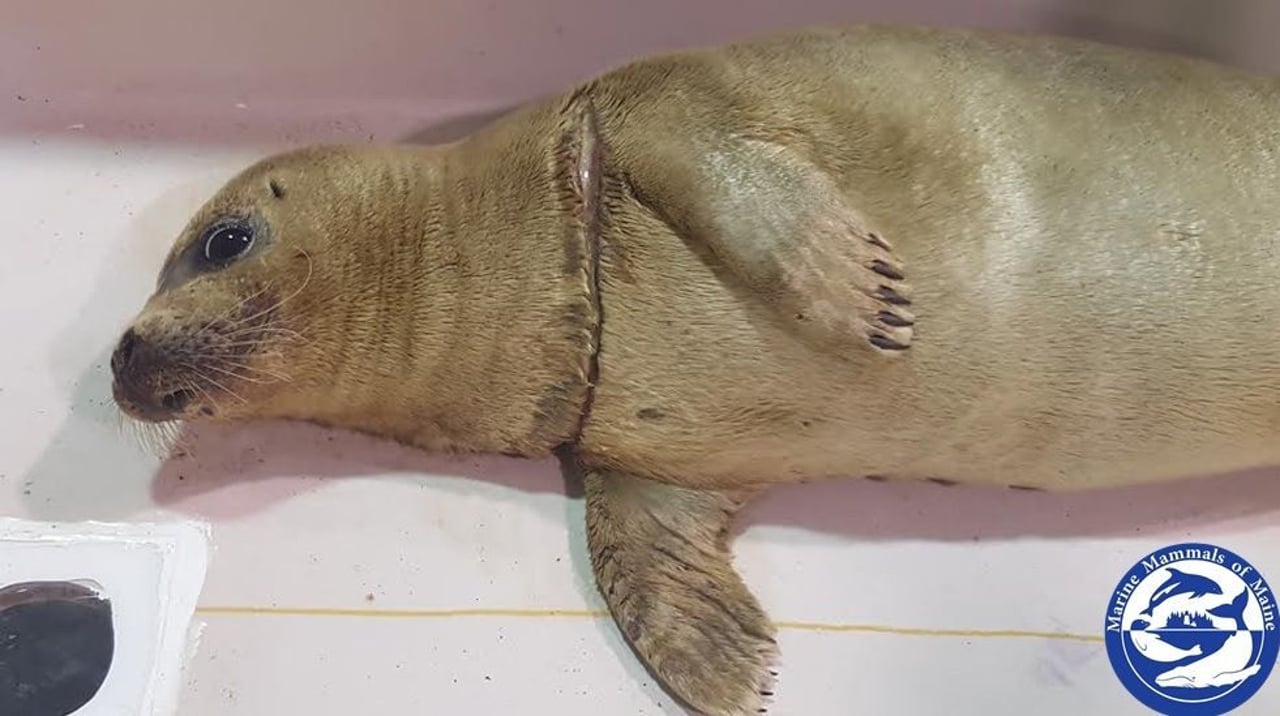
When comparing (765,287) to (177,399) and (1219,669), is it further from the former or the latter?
→ (1219,669)

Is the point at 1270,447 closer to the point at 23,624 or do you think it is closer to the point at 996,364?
the point at 996,364

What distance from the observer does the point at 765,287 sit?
193 centimetres

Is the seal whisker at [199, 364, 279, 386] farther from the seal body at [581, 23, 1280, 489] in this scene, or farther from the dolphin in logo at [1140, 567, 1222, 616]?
the dolphin in logo at [1140, 567, 1222, 616]

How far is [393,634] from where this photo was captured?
2.22m

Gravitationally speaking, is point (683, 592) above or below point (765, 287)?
below

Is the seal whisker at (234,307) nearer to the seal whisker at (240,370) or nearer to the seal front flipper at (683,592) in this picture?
the seal whisker at (240,370)

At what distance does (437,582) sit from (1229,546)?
133cm

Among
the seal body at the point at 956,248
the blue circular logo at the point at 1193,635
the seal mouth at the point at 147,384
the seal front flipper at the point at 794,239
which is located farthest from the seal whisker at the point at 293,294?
the blue circular logo at the point at 1193,635

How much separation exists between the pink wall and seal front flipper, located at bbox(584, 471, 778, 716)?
0.80 meters

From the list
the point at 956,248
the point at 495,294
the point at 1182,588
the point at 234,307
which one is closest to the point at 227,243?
the point at 234,307

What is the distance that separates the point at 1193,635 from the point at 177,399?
5.44 feet

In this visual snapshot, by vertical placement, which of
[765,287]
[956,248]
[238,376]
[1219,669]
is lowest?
[238,376]

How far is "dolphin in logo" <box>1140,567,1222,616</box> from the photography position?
228 cm

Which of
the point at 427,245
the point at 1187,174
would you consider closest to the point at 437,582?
the point at 427,245
